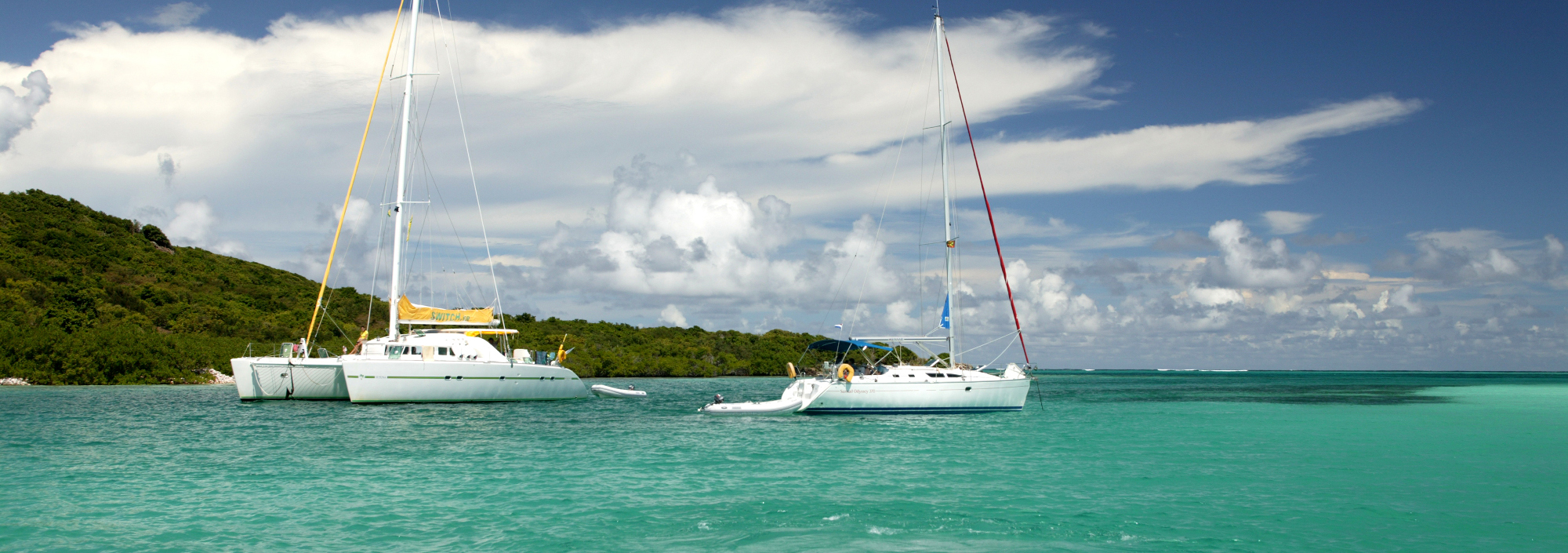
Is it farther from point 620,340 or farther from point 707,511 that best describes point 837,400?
point 620,340

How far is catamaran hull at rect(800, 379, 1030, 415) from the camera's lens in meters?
30.8

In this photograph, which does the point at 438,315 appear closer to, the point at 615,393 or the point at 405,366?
the point at 405,366

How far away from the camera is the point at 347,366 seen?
109 feet

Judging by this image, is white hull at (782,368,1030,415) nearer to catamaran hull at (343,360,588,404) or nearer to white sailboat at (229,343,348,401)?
catamaran hull at (343,360,588,404)

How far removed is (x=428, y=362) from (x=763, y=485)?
22327 millimetres

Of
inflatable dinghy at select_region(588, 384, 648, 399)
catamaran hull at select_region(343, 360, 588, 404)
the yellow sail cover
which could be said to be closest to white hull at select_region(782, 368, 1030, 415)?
catamaran hull at select_region(343, 360, 588, 404)

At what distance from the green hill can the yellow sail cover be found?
11.5m

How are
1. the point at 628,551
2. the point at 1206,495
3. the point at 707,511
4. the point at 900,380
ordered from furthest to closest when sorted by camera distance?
the point at 900,380, the point at 1206,495, the point at 707,511, the point at 628,551

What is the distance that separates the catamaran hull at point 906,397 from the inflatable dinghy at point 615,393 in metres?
21.2

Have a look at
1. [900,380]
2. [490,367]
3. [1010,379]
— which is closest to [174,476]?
[490,367]

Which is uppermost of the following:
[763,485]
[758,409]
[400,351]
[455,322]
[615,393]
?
[455,322]

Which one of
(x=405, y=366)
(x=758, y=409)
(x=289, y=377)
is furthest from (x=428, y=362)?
(x=758, y=409)

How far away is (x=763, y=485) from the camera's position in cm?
1677

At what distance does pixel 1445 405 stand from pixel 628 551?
52.2m
